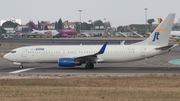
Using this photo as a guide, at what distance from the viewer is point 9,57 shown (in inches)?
1810

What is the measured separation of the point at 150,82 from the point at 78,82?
5.43 meters

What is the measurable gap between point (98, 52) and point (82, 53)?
8.05 feet

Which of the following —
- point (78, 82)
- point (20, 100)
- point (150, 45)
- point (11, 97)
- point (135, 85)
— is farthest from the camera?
point (150, 45)

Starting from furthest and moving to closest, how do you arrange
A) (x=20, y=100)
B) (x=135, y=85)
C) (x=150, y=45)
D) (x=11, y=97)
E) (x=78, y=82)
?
(x=150, y=45), (x=78, y=82), (x=135, y=85), (x=11, y=97), (x=20, y=100)

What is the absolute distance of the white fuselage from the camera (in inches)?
1722

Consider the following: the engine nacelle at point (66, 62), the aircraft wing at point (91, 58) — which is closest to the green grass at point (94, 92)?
the engine nacelle at point (66, 62)

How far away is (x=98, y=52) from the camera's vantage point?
43156mm

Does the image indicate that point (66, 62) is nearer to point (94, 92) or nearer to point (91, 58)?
point (91, 58)

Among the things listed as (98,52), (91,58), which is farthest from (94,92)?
(91,58)

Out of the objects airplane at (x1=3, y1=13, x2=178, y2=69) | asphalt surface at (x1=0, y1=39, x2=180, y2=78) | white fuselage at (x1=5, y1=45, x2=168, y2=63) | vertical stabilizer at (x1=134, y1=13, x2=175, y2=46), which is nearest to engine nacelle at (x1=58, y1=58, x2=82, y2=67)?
airplane at (x1=3, y1=13, x2=178, y2=69)

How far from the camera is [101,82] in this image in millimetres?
31609

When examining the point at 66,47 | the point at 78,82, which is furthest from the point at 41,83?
the point at 66,47

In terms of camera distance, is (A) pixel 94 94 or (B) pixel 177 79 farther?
(B) pixel 177 79

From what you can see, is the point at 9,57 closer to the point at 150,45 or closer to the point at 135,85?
the point at 150,45
